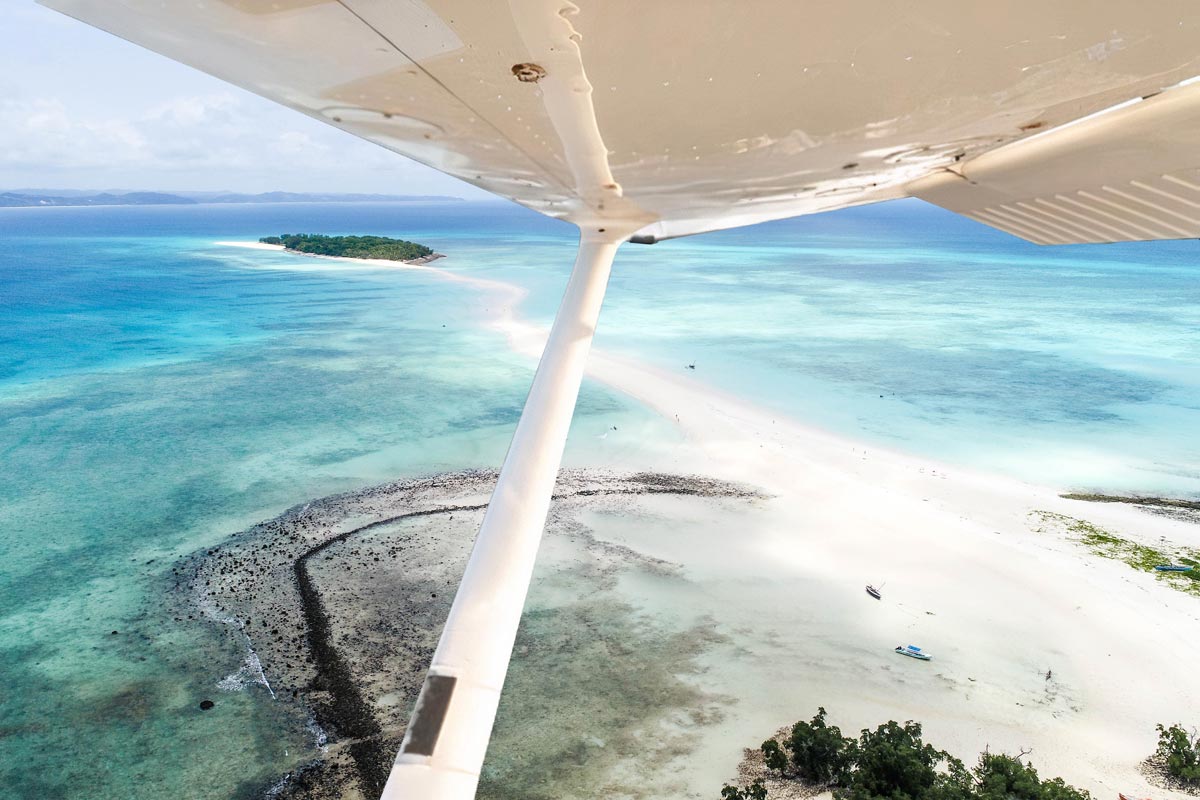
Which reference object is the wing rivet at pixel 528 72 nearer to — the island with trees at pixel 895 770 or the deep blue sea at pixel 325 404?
the island with trees at pixel 895 770

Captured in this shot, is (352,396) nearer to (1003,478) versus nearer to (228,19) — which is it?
(1003,478)

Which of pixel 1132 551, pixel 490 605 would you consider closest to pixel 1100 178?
pixel 490 605

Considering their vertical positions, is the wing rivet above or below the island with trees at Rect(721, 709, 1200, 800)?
above

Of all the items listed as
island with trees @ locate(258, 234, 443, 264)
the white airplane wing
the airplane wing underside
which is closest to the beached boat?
the white airplane wing

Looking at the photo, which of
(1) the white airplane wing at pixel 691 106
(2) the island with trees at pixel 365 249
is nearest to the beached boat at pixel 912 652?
(1) the white airplane wing at pixel 691 106

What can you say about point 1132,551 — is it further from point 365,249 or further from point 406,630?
point 365,249

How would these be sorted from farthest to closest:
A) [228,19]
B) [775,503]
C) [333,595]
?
[775,503] → [333,595] → [228,19]

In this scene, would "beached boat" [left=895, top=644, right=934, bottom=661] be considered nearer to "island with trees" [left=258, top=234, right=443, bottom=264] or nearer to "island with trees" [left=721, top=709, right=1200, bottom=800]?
"island with trees" [left=721, top=709, right=1200, bottom=800]

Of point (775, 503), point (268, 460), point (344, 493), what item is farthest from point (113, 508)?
point (775, 503)
